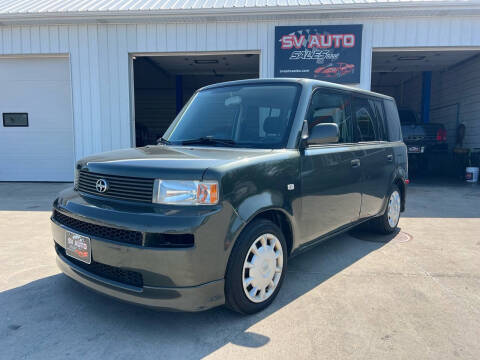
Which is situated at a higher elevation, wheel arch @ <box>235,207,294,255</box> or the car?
the car

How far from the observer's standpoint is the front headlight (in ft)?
7.13

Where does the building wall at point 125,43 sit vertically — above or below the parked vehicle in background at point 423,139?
above

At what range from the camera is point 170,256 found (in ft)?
6.87

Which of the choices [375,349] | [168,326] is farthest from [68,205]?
[375,349]

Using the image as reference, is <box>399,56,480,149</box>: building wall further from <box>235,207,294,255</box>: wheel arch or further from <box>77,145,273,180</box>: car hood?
<box>77,145,273,180</box>: car hood

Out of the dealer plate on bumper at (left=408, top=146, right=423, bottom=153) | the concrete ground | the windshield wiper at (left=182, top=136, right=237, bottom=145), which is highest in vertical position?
the windshield wiper at (left=182, top=136, right=237, bottom=145)

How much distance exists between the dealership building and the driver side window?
552cm

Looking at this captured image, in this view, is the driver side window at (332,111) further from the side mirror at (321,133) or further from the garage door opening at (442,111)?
the garage door opening at (442,111)

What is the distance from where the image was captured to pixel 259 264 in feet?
8.37

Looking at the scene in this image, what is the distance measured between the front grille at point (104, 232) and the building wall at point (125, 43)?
6989 millimetres

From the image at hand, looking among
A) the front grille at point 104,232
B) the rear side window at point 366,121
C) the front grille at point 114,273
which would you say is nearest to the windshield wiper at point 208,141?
the front grille at point 104,232

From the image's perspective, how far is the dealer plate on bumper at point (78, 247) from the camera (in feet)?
7.82

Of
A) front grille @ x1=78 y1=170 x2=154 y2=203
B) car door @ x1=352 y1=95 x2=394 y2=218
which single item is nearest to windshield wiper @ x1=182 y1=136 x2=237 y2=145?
front grille @ x1=78 y1=170 x2=154 y2=203

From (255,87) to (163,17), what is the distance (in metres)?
6.50
